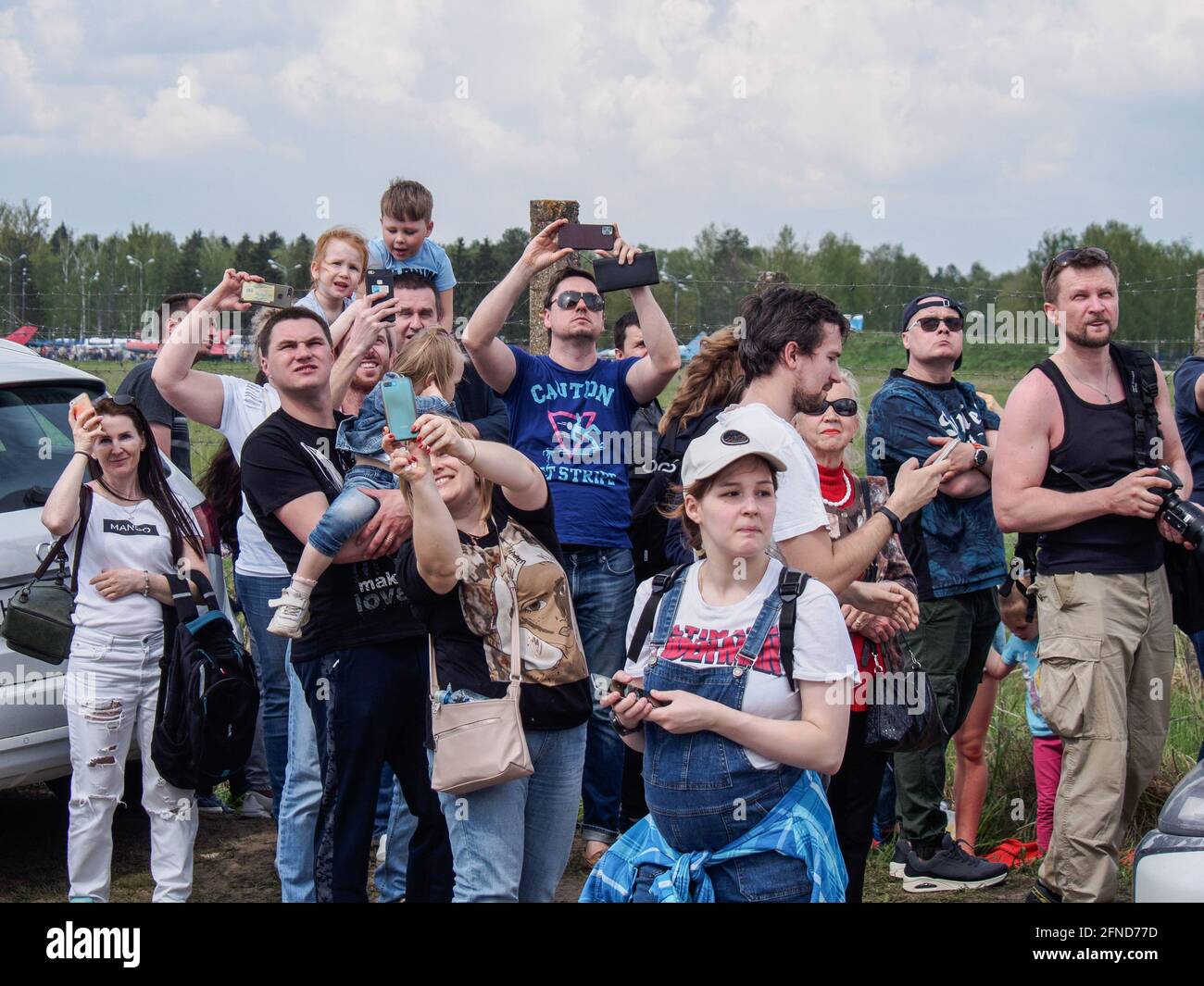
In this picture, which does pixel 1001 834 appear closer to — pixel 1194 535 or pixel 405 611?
pixel 1194 535

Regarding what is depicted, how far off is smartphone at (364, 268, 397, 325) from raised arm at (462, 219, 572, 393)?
339 mm

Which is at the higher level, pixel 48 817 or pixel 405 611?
pixel 405 611

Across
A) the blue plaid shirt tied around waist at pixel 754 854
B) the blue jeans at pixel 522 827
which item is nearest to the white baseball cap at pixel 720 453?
the blue plaid shirt tied around waist at pixel 754 854

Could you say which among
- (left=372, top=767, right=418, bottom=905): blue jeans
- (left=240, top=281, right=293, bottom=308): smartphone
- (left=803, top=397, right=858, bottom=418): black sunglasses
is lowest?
(left=372, top=767, right=418, bottom=905): blue jeans

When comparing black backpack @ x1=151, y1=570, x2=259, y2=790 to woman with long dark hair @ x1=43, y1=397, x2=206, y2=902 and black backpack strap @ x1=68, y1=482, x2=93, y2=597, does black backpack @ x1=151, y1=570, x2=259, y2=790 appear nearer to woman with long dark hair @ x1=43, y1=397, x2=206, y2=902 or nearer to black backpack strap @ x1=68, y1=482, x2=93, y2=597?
woman with long dark hair @ x1=43, y1=397, x2=206, y2=902

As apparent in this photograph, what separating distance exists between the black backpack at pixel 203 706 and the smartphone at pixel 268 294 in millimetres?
1134

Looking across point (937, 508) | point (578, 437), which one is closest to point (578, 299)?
point (578, 437)

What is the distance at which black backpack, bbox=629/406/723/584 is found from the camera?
16.4ft

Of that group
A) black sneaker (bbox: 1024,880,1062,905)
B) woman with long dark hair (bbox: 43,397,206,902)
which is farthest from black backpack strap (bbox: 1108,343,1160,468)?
woman with long dark hair (bbox: 43,397,206,902)

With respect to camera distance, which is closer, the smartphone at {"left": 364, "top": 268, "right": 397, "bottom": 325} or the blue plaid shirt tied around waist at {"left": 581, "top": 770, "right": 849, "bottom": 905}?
the blue plaid shirt tied around waist at {"left": 581, "top": 770, "right": 849, "bottom": 905}

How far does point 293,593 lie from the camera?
12.2 ft

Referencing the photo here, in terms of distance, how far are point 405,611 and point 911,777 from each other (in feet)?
6.94
